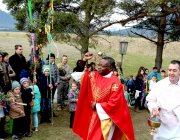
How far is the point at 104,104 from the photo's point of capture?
14.9 feet

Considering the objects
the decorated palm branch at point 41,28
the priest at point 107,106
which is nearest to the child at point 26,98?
the decorated palm branch at point 41,28

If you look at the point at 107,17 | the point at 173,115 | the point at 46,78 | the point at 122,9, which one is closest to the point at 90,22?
the point at 107,17

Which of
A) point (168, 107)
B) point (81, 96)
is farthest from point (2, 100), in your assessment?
point (168, 107)

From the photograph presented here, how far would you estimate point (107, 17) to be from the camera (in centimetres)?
1262

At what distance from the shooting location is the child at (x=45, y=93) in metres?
7.74

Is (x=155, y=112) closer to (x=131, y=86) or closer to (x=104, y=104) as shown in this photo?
(x=104, y=104)

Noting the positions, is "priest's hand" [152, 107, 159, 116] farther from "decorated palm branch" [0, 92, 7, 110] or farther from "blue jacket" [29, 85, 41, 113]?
"blue jacket" [29, 85, 41, 113]

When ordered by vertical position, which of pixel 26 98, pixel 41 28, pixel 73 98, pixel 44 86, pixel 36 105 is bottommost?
pixel 36 105

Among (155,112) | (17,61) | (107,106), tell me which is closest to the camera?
(155,112)

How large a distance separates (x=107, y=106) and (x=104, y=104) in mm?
64

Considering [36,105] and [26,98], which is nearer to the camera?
[26,98]

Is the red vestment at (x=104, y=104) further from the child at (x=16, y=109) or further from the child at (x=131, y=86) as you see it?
the child at (x=131, y=86)

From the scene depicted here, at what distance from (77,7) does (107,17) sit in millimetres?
2208

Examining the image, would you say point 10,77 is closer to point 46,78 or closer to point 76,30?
point 46,78
